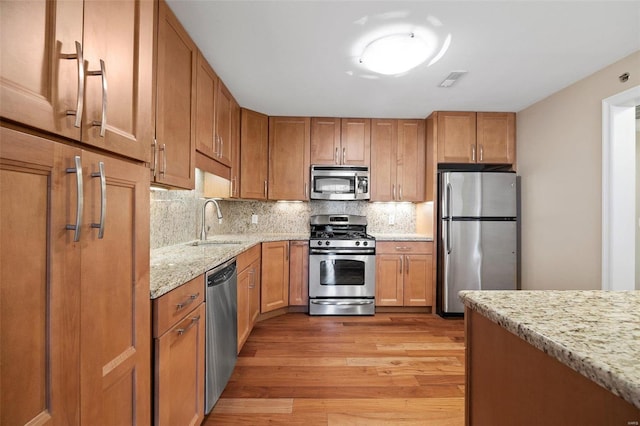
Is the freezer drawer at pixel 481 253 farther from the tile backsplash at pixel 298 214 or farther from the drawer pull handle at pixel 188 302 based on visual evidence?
the drawer pull handle at pixel 188 302

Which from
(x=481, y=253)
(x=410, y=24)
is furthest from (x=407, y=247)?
(x=410, y=24)

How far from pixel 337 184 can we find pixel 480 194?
1.64 metres

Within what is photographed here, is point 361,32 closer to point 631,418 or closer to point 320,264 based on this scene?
point 631,418

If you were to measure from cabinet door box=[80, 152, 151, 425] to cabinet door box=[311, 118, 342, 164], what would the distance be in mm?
2790

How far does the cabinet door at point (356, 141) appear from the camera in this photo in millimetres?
3678

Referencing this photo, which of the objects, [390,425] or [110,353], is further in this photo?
[390,425]

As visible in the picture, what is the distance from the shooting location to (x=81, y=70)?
2.27 ft

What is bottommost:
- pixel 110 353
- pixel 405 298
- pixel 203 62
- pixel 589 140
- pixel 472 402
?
pixel 405 298

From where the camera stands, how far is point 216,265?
1733mm

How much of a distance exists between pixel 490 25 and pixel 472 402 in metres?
2.08

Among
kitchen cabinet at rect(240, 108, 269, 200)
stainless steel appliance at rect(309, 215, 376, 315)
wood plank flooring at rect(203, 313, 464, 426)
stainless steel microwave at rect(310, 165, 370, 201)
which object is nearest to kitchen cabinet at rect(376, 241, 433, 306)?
stainless steel appliance at rect(309, 215, 376, 315)

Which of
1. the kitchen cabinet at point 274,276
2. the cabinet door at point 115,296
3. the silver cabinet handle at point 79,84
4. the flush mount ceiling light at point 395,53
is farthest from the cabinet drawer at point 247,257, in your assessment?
the flush mount ceiling light at point 395,53

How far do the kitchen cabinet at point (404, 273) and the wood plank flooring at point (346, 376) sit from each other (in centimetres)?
37

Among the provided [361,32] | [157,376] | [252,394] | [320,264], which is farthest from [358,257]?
[157,376]
